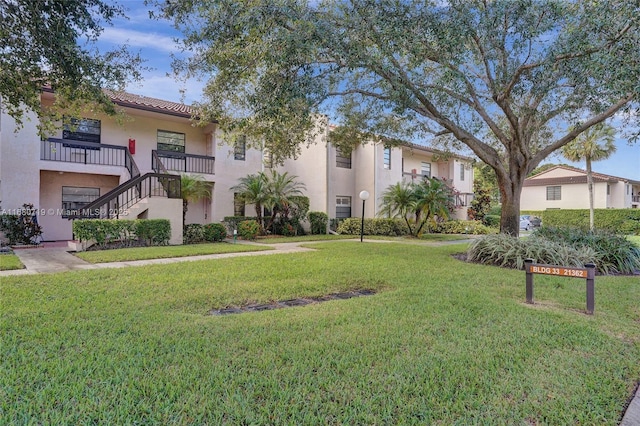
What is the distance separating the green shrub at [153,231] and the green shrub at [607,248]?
1334 centimetres

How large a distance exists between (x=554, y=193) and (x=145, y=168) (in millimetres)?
46100

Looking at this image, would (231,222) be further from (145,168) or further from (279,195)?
(145,168)

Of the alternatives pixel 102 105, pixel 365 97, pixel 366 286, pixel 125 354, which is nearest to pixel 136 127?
pixel 102 105

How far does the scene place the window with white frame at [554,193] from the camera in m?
43.7

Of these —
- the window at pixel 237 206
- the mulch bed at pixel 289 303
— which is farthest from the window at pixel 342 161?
the mulch bed at pixel 289 303

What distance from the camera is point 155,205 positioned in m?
13.5

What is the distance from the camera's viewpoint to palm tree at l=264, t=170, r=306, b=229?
17281mm

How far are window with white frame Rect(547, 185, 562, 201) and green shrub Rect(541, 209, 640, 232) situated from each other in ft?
34.5

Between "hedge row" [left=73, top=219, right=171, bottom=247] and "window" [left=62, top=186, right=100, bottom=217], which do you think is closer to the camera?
"hedge row" [left=73, top=219, right=171, bottom=247]

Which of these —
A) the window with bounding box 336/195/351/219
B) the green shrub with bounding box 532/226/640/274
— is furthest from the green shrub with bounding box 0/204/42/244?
the green shrub with bounding box 532/226/640/274

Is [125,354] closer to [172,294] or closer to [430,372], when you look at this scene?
[172,294]

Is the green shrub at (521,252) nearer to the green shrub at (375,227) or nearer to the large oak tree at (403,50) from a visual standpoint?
the large oak tree at (403,50)

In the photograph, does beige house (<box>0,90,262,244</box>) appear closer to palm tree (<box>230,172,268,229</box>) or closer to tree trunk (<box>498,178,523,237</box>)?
palm tree (<box>230,172,268,229</box>)

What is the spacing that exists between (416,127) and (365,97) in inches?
95.3
